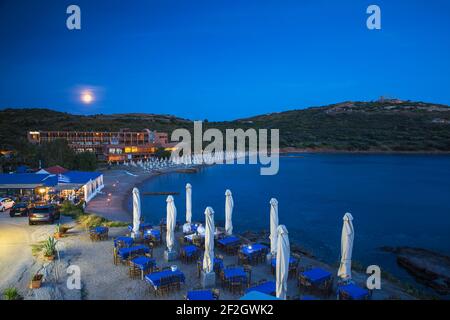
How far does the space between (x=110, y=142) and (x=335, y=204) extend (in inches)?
1906

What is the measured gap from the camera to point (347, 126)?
Answer: 109 meters

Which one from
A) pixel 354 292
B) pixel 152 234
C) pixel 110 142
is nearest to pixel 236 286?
pixel 354 292

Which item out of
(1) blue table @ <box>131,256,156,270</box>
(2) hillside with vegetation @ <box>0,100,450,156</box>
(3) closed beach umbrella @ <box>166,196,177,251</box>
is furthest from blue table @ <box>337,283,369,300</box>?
(2) hillside with vegetation @ <box>0,100,450,156</box>

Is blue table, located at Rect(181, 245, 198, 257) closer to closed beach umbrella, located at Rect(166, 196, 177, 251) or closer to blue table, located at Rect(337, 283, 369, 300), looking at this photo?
closed beach umbrella, located at Rect(166, 196, 177, 251)

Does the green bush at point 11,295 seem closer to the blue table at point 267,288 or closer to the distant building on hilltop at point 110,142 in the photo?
the blue table at point 267,288

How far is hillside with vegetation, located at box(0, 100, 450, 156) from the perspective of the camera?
90.0 meters

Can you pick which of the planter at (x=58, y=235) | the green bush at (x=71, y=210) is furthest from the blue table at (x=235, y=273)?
the green bush at (x=71, y=210)

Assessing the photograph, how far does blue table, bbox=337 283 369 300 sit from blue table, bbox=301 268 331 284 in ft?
2.02

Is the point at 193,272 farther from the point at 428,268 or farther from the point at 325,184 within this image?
the point at 325,184

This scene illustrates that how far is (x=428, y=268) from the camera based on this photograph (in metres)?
13.9

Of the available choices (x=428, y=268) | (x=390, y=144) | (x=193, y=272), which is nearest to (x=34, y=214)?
(x=193, y=272)

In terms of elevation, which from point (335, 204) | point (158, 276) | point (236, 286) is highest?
point (158, 276)

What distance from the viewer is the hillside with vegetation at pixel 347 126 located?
90.0 m

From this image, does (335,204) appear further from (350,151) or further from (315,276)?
(350,151)
